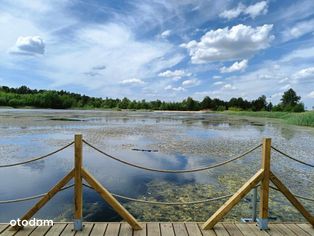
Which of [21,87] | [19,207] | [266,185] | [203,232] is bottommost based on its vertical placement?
[19,207]

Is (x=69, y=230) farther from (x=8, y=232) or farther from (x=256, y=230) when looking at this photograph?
(x=256, y=230)

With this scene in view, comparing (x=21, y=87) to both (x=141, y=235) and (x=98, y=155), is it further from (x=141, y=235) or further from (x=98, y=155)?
(x=141, y=235)

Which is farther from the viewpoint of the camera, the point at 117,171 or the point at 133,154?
the point at 133,154

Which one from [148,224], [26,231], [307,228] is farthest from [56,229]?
[307,228]

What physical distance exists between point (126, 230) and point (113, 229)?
160 millimetres

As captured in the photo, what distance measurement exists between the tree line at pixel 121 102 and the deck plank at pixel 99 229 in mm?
66285

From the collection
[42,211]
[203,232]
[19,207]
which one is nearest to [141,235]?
[203,232]

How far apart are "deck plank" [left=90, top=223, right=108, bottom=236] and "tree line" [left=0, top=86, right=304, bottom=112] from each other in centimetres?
6628

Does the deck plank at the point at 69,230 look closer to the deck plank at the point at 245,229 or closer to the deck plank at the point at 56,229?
the deck plank at the point at 56,229

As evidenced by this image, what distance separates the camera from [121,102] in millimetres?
111750

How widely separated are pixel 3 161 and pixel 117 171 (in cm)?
386

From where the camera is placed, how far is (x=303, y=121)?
28.1 m

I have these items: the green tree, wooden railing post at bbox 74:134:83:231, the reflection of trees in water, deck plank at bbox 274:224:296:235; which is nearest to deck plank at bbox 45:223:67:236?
wooden railing post at bbox 74:134:83:231

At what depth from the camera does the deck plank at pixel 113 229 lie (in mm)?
3129
